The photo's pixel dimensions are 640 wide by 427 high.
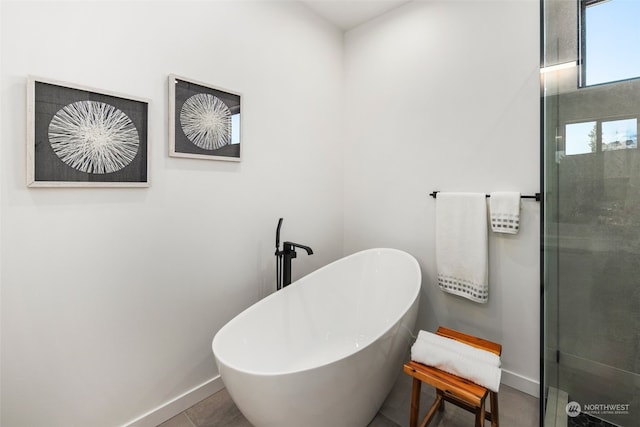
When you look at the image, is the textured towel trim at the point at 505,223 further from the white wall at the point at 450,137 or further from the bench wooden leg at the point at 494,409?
the bench wooden leg at the point at 494,409

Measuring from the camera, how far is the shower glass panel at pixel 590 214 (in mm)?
1255

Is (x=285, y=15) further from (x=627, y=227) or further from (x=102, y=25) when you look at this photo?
(x=627, y=227)

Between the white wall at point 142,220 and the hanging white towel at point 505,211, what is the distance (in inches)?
52.6

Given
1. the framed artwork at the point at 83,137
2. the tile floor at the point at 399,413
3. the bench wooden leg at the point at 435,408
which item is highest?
the framed artwork at the point at 83,137

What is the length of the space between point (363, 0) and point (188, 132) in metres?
1.72

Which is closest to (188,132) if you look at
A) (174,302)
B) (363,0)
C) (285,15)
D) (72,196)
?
(72,196)

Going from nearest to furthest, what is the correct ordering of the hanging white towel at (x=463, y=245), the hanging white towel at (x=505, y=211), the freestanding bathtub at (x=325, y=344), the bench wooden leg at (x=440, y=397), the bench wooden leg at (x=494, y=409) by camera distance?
1. the freestanding bathtub at (x=325, y=344)
2. the bench wooden leg at (x=494, y=409)
3. the bench wooden leg at (x=440, y=397)
4. the hanging white towel at (x=505, y=211)
5. the hanging white towel at (x=463, y=245)

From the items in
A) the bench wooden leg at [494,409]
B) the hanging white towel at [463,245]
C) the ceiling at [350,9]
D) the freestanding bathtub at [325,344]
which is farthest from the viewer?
the ceiling at [350,9]

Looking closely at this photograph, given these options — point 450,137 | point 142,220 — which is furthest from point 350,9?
point 142,220

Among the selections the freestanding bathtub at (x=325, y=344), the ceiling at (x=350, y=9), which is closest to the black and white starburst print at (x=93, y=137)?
the freestanding bathtub at (x=325, y=344)

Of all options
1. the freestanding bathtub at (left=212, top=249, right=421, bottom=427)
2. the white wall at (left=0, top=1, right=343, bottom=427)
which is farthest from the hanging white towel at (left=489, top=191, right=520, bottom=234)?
the white wall at (left=0, top=1, right=343, bottom=427)

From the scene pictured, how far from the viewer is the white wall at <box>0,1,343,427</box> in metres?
1.19

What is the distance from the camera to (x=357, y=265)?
227 centimetres

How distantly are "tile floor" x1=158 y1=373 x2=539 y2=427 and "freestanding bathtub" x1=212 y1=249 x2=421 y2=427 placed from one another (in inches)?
6.1
